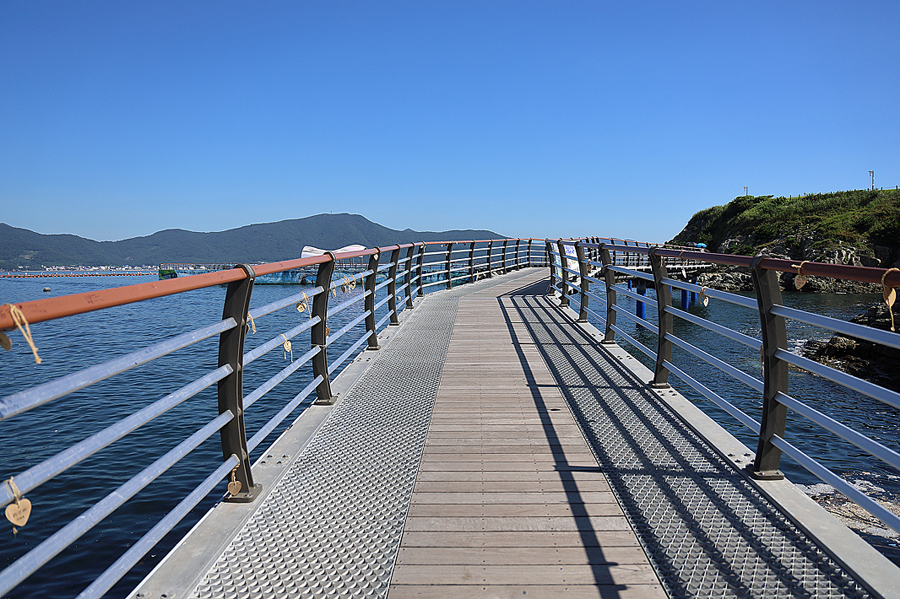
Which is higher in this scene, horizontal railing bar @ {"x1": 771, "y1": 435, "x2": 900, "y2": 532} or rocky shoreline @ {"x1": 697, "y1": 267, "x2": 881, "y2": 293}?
horizontal railing bar @ {"x1": 771, "y1": 435, "x2": 900, "y2": 532}

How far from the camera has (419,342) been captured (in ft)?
21.1

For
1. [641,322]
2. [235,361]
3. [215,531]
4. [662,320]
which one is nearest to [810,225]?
[641,322]

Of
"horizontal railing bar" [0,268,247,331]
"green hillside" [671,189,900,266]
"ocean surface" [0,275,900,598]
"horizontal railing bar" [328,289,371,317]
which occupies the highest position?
"green hillside" [671,189,900,266]

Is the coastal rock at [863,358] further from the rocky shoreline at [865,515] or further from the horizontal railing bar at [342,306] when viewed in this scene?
A: the horizontal railing bar at [342,306]

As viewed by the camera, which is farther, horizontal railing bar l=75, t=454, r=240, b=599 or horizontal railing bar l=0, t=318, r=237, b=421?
horizontal railing bar l=75, t=454, r=240, b=599

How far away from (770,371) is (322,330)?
8.64 feet

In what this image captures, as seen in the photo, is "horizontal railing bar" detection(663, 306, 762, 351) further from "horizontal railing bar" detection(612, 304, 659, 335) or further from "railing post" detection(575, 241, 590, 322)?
"railing post" detection(575, 241, 590, 322)

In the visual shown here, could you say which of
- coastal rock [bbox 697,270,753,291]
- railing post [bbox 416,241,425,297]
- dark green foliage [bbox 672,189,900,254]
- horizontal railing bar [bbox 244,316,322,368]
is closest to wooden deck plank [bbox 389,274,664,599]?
horizontal railing bar [bbox 244,316,322,368]

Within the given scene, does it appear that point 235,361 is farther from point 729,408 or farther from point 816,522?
point 729,408

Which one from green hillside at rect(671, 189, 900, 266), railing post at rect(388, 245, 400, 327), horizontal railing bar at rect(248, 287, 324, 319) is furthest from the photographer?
green hillside at rect(671, 189, 900, 266)

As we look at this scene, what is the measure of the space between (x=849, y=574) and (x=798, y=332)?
59.1ft

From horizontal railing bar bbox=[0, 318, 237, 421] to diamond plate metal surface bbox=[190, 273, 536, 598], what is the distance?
0.81 m

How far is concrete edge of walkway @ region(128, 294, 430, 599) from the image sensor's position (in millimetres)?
1865

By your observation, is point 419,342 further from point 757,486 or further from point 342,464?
point 757,486
